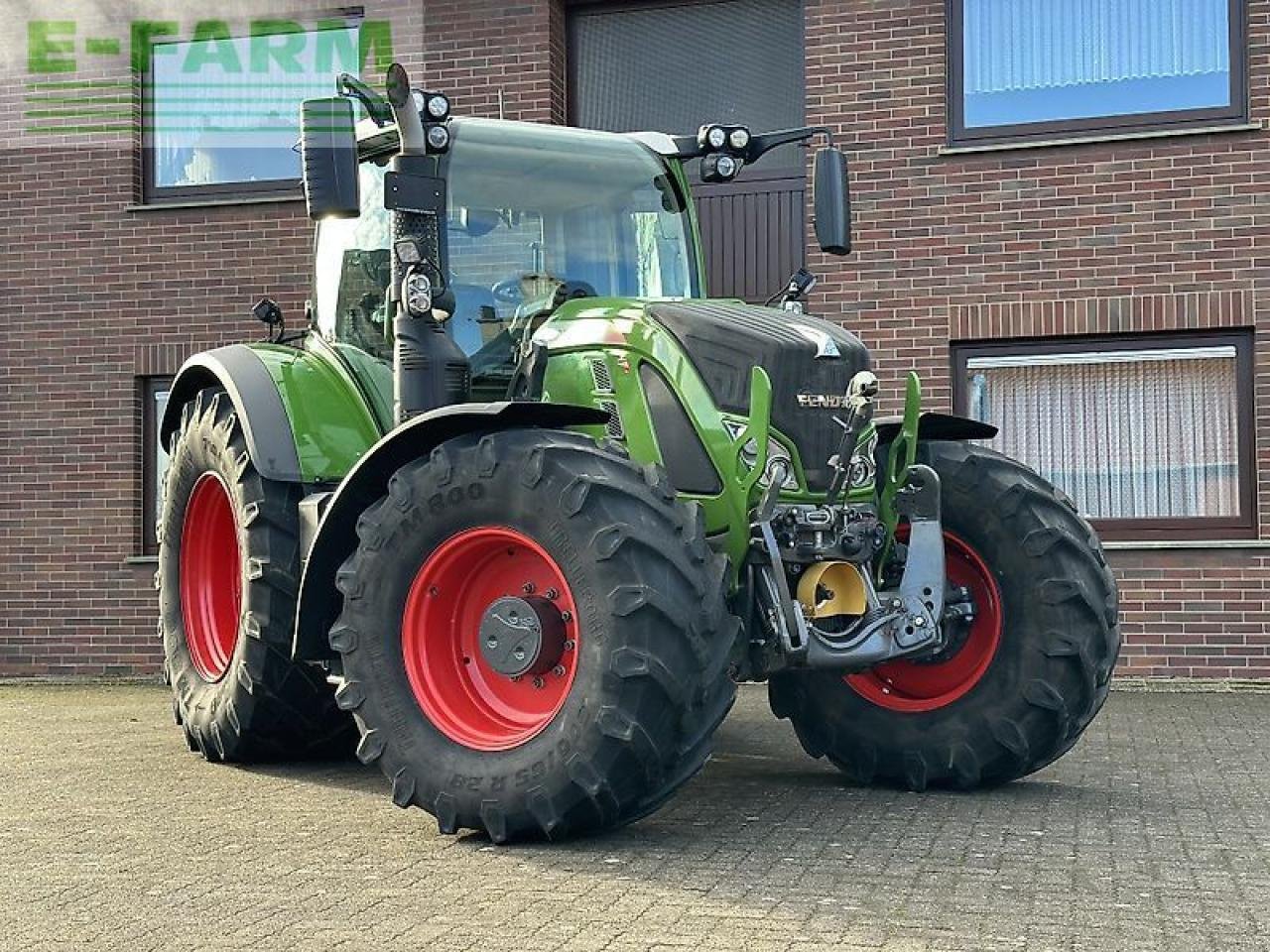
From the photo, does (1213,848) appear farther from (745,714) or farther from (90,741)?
(90,741)

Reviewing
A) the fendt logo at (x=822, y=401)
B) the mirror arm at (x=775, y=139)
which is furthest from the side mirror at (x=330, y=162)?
the mirror arm at (x=775, y=139)

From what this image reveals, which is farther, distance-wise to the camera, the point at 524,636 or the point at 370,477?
the point at 370,477

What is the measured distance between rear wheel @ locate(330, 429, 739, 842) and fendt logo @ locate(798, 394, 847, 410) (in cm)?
91

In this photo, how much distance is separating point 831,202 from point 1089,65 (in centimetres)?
557

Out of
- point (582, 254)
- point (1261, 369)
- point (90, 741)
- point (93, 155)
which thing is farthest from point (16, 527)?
point (1261, 369)

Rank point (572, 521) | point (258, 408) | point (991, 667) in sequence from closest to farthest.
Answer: point (572, 521)
point (991, 667)
point (258, 408)

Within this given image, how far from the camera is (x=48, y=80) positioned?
47.7 feet

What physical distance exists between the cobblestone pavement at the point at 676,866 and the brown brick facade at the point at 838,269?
4.53m

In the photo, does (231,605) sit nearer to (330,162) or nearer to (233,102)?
(330,162)

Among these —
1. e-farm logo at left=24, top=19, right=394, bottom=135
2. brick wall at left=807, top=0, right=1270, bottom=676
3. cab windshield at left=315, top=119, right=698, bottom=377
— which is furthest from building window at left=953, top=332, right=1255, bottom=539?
e-farm logo at left=24, top=19, right=394, bottom=135

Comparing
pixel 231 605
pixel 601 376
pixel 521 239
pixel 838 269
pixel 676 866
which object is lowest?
pixel 676 866

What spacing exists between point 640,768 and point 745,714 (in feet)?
14.9

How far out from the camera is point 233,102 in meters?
14.4

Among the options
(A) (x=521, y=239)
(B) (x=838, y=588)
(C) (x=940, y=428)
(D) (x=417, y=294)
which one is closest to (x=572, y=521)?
(B) (x=838, y=588)
